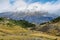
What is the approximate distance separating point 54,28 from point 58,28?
150 inches

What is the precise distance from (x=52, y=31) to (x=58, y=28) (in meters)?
10.8

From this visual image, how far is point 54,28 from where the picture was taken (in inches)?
7697

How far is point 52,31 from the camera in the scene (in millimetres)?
185375

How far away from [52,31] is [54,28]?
1076 centimetres

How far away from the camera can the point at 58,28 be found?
193875 mm
